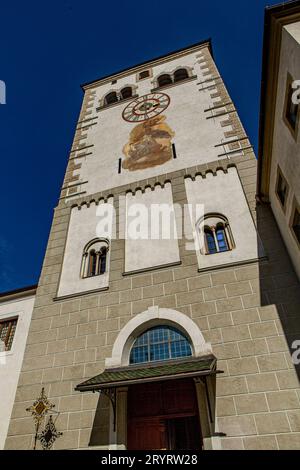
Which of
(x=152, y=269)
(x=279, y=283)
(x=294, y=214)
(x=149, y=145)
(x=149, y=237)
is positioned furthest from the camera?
(x=149, y=145)

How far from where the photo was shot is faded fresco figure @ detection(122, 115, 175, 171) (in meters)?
15.1

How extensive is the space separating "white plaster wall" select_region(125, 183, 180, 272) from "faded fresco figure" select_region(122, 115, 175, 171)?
213 cm

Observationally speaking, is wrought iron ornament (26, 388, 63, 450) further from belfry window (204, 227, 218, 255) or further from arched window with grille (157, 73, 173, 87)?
arched window with grille (157, 73, 173, 87)

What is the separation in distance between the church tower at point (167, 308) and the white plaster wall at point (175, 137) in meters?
0.11

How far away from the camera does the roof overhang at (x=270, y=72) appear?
7.60 meters

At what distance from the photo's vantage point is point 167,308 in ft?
32.6

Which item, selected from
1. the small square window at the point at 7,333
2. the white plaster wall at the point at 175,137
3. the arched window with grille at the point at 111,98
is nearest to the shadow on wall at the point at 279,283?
the white plaster wall at the point at 175,137

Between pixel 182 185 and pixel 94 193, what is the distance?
14.6 feet

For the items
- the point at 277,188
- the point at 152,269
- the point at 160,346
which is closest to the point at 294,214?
the point at 277,188

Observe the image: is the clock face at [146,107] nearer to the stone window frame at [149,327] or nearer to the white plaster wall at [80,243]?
the white plaster wall at [80,243]

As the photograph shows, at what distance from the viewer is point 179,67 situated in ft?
72.1

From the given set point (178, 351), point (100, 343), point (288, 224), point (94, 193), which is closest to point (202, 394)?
point (178, 351)

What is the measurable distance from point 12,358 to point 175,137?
41.3 feet

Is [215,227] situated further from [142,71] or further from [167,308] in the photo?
[142,71]
